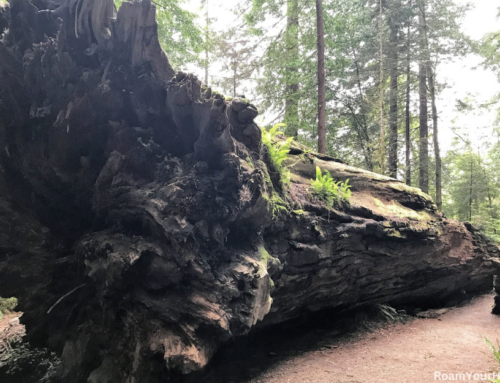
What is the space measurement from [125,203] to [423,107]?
705 inches

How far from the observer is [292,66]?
501 inches

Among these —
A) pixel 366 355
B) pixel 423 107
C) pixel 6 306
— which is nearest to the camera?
pixel 366 355

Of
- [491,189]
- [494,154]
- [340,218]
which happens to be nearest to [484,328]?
[340,218]

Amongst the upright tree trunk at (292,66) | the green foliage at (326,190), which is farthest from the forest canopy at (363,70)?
the green foliage at (326,190)

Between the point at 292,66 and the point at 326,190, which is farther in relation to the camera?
the point at 292,66

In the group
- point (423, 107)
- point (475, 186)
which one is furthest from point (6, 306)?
point (475, 186)

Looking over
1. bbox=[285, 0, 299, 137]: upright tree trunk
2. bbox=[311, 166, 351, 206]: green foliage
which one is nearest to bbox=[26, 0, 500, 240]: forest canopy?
bbox=[285, 0, 299, 137]: upright tree trunk

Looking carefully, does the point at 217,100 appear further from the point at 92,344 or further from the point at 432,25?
the point at 432,25

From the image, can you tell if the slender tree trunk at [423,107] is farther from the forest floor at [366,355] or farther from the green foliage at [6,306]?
the green foliage at [6,306]

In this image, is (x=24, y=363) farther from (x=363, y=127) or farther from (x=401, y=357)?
(x=363, y=127)

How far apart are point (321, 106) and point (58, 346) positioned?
1062 centimetres

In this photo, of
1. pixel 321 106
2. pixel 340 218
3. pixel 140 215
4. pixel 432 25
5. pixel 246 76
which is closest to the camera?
pixel 140 215

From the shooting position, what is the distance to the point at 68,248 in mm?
5090

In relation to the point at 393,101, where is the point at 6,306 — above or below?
below
